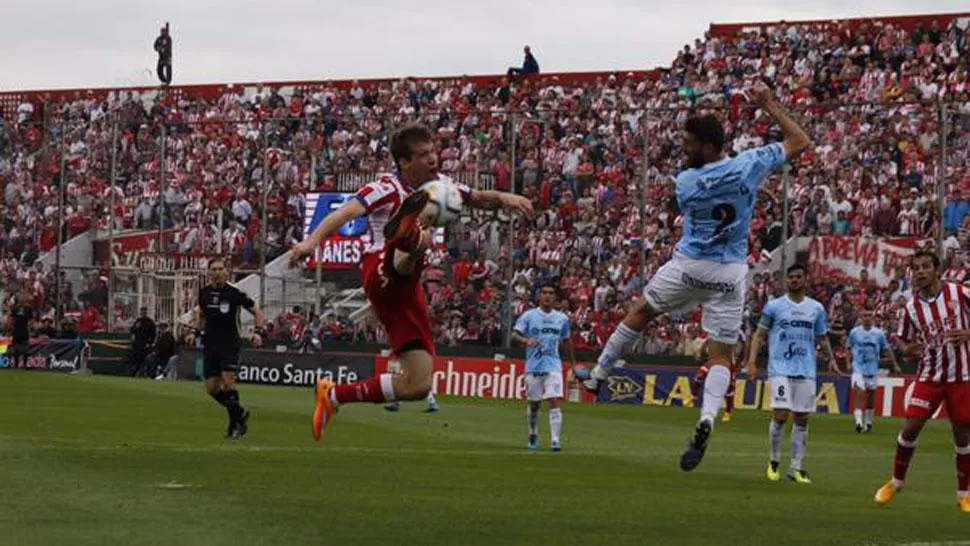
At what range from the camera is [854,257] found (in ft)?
121

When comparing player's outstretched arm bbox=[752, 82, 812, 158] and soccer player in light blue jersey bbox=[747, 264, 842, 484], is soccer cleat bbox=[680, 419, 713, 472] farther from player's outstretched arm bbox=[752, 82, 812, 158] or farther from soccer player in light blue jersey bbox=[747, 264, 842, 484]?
soccer player in light blue jersey bbox=[747, 264, 842, 484]

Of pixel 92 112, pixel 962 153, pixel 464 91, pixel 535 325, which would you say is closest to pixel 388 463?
pixel 535 325

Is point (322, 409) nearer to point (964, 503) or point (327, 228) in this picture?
point (327, 228)

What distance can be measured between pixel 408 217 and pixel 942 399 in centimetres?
630

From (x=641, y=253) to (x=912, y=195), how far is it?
577cm

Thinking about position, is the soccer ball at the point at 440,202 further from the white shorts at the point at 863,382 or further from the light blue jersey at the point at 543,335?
the white shorts at the point at 863,382

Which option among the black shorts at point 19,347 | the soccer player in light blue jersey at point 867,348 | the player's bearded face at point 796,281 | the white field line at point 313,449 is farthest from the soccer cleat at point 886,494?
the black shorts at point 19,347

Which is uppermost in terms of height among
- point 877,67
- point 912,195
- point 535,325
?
point 877,67

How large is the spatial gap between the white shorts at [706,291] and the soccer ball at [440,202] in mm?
1981

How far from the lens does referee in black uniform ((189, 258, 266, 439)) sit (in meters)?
24.5

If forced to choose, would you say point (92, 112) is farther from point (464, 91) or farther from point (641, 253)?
point (641, 253)

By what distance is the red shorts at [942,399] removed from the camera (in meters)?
16.6

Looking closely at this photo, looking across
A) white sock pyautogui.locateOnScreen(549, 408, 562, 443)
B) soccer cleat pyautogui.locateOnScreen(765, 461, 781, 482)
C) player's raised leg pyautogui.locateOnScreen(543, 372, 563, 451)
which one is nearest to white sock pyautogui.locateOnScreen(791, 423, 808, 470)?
soccer cleat pyautogui.locateOnScreen(765, 461, 781, 482)

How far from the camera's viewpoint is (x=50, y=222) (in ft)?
166
